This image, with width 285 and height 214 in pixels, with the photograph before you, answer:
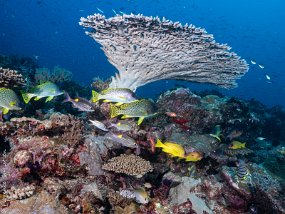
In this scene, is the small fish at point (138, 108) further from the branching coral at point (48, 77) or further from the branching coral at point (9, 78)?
the branching coral at point (48, 77)

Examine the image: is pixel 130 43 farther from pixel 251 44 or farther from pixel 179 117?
pixel 251 44

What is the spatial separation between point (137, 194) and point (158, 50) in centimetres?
359

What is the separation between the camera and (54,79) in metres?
9.86

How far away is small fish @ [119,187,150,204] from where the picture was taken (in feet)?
13.7

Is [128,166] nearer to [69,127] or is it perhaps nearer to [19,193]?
[69,127]

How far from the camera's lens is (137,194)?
13.7 ft

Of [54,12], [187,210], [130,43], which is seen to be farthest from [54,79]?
[54,12]

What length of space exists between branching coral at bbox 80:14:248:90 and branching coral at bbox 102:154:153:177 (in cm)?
295

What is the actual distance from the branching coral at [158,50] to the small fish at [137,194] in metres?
3.46

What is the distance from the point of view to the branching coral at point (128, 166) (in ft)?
14.3

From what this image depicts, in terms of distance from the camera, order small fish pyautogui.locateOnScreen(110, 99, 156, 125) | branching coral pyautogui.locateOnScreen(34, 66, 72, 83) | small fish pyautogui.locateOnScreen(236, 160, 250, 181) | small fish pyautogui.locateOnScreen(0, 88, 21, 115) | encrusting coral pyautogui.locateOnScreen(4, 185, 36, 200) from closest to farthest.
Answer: encrusting coral pyautogui.locateOnScreen(4, 185, 36, 200) → small fish pyautogui.locateOnScreen(0, 88, 21, 115) → small fish pyautogui.locateOnScreen(110, 99, 156, 125) → small fish pyautogui.locateOnScreen(236, 160, 250, 181) → branching coral pyautogui.locateOnScreen(34, 66, 72, 83)

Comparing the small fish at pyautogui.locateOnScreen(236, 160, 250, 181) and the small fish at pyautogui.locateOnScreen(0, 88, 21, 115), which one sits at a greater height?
the small fish at pyautogui.locateOnScreen(236, 160, 250, 181)

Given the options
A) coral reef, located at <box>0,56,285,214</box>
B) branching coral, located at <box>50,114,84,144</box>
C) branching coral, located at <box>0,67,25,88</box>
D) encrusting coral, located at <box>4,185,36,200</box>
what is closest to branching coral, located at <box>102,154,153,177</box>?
coral reef, located at <box>0,56,285,214</box>

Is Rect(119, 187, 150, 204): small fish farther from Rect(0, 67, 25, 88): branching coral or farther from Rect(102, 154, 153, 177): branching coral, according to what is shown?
Rect(0, 67, 25, 88): branching coral
